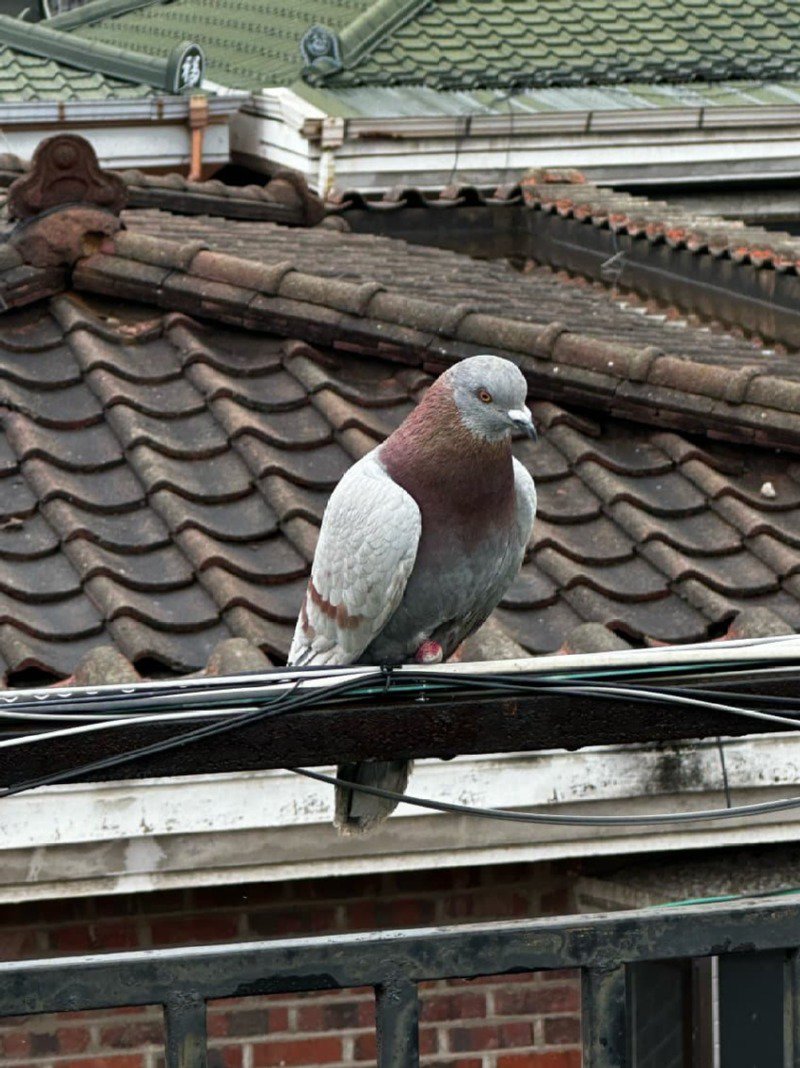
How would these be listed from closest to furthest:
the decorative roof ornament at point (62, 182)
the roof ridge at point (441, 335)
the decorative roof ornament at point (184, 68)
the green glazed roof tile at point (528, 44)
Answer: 1. the roof ridge at point (441, 335)
2. the decorative roof ornament at point (62, 182)
3. the decorative roof ornament at point (184, 68)
4. the green glazed roof tile at point (528, 44)

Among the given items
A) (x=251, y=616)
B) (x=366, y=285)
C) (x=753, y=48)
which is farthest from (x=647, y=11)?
(x=251, y=616)

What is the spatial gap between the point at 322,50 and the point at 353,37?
0.32 metres

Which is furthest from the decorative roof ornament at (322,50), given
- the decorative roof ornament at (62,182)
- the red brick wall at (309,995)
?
the red brick wall at (309,995)

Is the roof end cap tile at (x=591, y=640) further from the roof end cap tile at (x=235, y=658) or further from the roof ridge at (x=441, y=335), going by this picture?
the roof ridge at (x=441, y=335)

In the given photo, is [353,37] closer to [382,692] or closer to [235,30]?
[235,30]

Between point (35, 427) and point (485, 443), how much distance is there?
2457 mm

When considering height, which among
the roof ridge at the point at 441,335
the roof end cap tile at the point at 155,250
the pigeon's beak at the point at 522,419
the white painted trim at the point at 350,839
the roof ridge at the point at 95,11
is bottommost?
the white painted trim at the point at 350,839

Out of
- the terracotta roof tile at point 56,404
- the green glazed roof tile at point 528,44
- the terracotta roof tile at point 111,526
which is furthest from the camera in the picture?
the green glazed roof tile at point 528,44

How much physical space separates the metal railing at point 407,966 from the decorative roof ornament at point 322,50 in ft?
31.8

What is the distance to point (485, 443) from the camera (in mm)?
3615

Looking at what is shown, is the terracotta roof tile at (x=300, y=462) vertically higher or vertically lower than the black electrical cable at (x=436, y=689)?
higher

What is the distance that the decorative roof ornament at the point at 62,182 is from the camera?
6500 mm

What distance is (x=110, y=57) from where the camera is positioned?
464 inches

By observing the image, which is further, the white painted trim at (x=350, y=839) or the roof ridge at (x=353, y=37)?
the roof ridge at (x=353, y=37)
